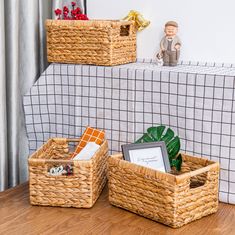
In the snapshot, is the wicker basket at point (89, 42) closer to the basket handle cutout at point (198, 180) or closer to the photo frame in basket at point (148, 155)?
the photo frame in basket at point (148, 155)

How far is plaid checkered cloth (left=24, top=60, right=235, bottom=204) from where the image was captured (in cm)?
152

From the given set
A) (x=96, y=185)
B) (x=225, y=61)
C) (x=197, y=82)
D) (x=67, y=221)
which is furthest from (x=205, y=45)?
(x=67, y=221)

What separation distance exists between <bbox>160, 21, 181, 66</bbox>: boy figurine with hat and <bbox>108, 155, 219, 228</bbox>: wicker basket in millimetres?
402

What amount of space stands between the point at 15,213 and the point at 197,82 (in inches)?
26.2

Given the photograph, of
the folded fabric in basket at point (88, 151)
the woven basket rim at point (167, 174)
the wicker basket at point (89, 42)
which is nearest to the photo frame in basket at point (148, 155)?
the woven basket rim at point (167, 174)

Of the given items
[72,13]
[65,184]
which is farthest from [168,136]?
[72,13]

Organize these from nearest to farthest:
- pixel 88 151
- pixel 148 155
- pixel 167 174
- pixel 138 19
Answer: pixel 167 174 → pixel 148 155 → pixel 88 151 → pixel 138 19

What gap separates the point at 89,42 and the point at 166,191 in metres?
0.64

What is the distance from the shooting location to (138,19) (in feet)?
6.01

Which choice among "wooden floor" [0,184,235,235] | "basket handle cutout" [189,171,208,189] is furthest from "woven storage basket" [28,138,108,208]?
"basket handle cutout" [189,171,208,189]

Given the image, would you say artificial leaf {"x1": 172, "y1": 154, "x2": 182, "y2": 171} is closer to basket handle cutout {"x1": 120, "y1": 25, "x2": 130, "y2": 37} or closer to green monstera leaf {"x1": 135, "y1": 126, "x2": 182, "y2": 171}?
green monstera leaf {"x1": 135, "y1": 126, "x2": 182, "y2": 171}

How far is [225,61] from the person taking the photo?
5.56ft

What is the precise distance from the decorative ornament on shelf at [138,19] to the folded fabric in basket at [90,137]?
43 cm

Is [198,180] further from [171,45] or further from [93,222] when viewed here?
[171,45]
